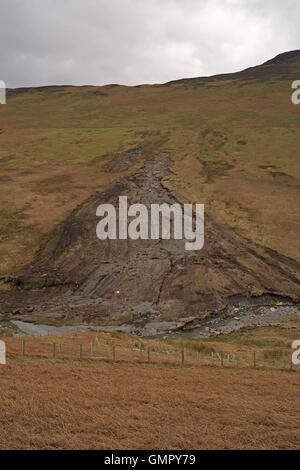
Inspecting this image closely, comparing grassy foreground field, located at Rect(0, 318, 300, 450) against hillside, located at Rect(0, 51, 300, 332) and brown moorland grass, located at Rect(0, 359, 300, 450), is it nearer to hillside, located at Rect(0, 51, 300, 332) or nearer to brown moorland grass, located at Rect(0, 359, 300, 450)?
brown moorland grass, located at Rect(0, 359, 300, 450)

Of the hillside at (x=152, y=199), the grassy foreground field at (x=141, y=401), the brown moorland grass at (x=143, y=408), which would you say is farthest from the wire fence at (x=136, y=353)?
the hillside at (x=152, y=199)

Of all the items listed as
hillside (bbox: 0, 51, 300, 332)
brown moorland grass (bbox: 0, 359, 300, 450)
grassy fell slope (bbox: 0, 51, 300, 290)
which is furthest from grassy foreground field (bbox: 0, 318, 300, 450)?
grassy fell slope (bbox: 0, 51, 300, 290)

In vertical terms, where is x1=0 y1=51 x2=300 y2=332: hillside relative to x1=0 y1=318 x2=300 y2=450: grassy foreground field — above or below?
above

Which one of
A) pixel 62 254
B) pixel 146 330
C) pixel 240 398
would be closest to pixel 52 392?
pixel 240 398

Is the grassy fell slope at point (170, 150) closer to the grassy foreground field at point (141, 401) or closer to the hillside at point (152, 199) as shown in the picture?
the hillside at point (152, 199)

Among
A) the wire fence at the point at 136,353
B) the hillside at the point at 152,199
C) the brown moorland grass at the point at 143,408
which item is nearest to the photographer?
the brown moorland grass at the point at 143,408
